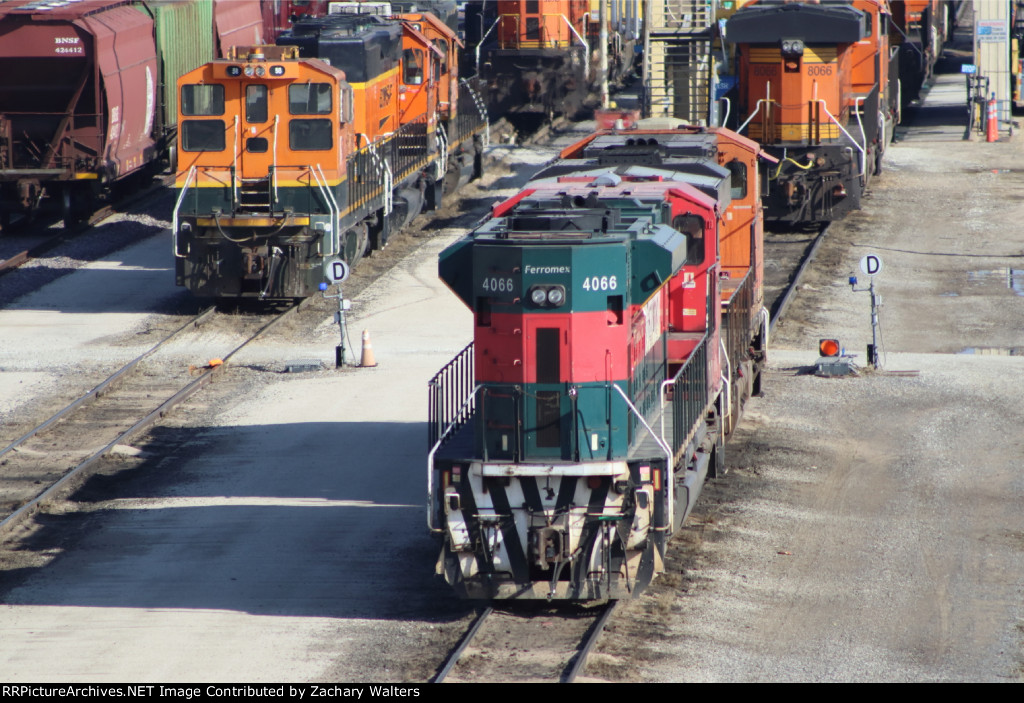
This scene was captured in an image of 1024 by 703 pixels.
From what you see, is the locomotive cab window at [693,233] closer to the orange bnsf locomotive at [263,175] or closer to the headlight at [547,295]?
the headlight at [547,295]

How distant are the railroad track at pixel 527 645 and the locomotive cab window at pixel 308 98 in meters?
12.7

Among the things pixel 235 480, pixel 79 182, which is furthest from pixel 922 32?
pixel 235 480

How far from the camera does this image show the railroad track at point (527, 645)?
33.0 ft

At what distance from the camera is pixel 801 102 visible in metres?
28.4

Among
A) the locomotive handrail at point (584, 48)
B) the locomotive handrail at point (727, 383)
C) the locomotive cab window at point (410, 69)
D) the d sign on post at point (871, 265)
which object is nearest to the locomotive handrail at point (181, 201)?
the locomotive cab window at point (410, 69)

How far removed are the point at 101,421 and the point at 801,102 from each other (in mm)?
16112

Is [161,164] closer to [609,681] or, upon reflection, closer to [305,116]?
[305,116]

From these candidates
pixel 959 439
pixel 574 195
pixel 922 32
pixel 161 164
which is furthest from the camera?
pixel 922 32

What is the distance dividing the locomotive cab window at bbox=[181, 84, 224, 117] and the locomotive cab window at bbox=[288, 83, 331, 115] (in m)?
1.04

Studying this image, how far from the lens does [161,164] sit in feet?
110

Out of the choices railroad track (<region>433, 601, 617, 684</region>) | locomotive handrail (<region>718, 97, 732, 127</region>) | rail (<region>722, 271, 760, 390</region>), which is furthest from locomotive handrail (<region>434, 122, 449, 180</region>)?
railroad track (<region>433, 601, 617, 684</region>)

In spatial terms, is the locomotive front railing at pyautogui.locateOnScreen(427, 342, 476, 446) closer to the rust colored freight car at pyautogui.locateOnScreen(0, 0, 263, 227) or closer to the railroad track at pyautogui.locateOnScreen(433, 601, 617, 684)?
the railroad track at pyautogui.locateOnScreen(433, 601, 617, 684)
